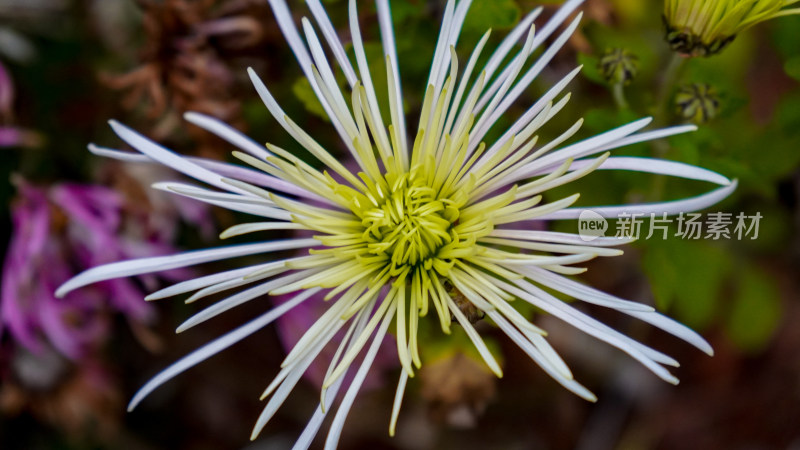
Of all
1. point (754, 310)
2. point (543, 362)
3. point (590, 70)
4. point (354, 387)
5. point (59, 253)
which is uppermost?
point (590, 70)

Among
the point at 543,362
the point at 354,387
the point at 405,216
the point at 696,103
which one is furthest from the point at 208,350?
the point at 696,103

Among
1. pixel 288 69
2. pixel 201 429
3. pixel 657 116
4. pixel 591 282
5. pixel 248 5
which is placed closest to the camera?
pixel 657 116

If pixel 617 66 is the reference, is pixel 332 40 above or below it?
below

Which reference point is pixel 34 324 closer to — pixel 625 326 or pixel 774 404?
pixel 625 326

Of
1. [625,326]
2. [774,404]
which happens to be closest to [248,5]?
[625,326]

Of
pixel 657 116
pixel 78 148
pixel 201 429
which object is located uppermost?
pixel 657 116

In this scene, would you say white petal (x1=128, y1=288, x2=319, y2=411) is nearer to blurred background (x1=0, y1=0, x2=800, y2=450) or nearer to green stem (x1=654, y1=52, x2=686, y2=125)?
blurred background (x1=0, y1=0, x2=800, y2=450)

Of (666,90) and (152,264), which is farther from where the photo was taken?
(666,90)

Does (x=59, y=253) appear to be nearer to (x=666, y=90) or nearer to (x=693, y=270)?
→ (x=666, y=90)
